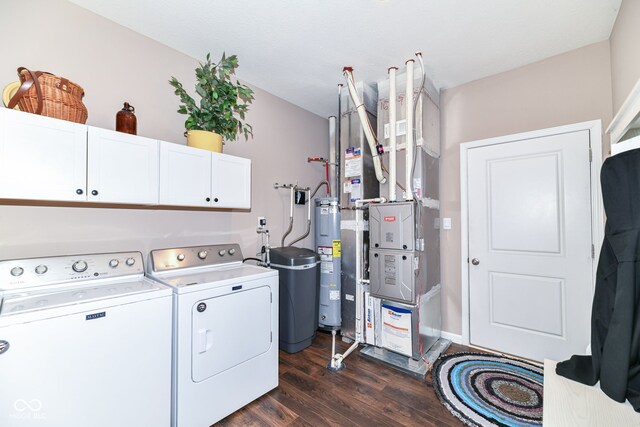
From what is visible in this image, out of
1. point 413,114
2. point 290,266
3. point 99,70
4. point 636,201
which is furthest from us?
point 290,266

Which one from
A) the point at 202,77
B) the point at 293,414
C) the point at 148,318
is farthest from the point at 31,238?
the point at 293,414

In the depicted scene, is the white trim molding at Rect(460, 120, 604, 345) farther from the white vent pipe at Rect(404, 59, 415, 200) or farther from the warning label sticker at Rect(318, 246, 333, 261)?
the warning label sticker at Rect(318, 246, 333, 261)

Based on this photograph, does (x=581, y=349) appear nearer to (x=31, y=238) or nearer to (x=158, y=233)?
(x=158, y=233)

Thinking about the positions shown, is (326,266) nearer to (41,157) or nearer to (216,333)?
(216,333)

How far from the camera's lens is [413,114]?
241 cm

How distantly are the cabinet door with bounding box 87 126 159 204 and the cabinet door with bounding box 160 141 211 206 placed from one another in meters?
0.06

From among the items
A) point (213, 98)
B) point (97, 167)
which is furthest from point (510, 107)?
point (97, 167)

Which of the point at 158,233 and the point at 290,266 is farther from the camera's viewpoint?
the point at 290,266

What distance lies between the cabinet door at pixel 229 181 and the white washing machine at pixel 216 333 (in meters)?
0.43

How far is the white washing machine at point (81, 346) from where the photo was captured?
1.14 meters

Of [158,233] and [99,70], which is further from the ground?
[99,70]

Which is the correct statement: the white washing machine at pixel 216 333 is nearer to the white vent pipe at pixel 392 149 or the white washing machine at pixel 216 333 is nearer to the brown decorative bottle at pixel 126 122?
the brown decorative bottle at pixel 126 122

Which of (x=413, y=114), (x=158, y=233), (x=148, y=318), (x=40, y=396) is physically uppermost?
(x=413, y=114)

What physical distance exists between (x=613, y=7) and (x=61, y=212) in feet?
12.7
